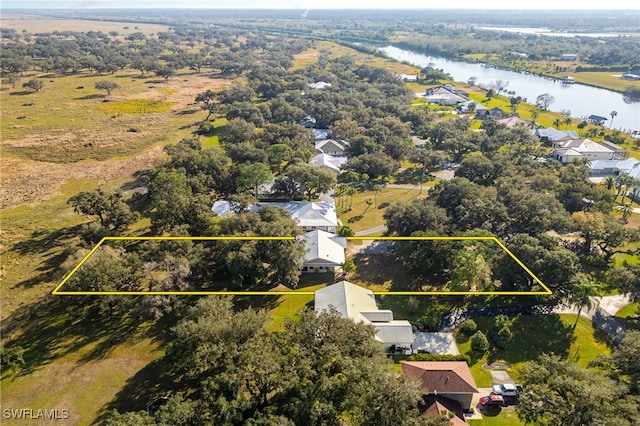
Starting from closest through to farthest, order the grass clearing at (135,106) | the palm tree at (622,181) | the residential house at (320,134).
Answer: the palm tree at (622,181) < the residential house at (320,134) < the grass clearing at (135,106)

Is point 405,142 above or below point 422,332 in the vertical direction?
above

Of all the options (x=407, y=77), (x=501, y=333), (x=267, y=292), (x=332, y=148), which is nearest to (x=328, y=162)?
(x=332, y=148)

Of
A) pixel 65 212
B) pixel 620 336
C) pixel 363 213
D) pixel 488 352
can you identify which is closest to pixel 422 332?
pixel 488 352

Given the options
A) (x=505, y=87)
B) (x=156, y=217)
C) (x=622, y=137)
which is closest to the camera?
(x=156, y=217)

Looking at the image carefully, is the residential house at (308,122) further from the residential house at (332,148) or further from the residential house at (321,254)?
the residential house at (321,254)

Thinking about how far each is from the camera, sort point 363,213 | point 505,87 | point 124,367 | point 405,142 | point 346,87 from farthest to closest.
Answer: point 505,87
point 346,87
point 405,142
point 363,213
point 124,367

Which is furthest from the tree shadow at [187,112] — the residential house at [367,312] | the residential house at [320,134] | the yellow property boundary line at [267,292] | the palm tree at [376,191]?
the residential house at [367,312]

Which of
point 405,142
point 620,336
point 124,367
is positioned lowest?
point 124,367

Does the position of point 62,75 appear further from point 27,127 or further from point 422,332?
point 422,332
